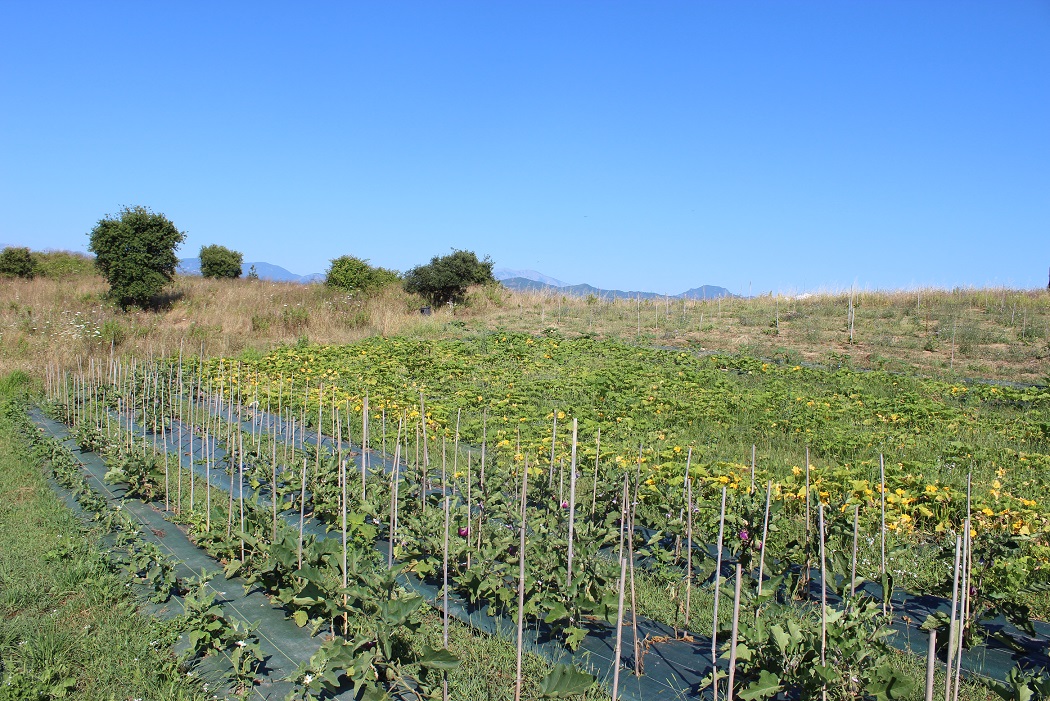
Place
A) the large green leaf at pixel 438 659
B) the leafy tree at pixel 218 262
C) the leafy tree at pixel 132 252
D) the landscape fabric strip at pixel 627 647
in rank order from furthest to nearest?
the leafy tree at pixel 218 262, the leafy tree at pixel 132 252, the landscape fabric strip at pixel 627 647, the large green leaf at pixel 438 659

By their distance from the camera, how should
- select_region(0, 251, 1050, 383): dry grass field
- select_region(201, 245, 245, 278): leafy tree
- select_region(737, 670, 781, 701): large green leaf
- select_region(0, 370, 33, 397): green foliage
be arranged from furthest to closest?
1. select_region(201, 245, 245, 278): leafy tree
2. select_region(0, 251, 1050, 383): dry grass field
3. select_region(0, 370, 33, 397): green foliage
4. select_region(737, 670, 781, 701): large green leaf

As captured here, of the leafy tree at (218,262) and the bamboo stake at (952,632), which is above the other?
the leafy tree at (218,262)

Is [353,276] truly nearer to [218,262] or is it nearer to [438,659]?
[218,262]

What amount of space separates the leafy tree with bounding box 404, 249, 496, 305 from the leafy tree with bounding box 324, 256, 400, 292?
44.6 inches

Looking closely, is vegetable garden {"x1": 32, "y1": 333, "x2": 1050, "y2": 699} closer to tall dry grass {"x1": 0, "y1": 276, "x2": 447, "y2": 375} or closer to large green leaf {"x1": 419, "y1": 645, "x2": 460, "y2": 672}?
large green leaf {"x1": 419, "y1": 645, "x2": 460, "y2": 672}

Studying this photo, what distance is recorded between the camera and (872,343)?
14742 mm

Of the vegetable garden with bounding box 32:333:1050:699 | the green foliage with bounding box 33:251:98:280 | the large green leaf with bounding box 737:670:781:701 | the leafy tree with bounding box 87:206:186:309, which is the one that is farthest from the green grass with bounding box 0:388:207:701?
the green foliage with bounding box 33:251:98:280

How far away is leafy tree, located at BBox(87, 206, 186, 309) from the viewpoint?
703 inches

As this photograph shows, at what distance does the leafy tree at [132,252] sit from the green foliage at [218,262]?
10040mm

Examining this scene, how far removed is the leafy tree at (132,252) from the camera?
58.5 feet

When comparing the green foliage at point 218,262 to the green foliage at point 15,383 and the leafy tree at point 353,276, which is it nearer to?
the leafy tree at point 353,276

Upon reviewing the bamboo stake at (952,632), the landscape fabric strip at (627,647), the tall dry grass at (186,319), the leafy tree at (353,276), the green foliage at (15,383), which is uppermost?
the leafy tree at (353,276)

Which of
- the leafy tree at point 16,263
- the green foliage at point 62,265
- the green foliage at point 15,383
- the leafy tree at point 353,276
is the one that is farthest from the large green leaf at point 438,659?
the leafy tree at point 16,263

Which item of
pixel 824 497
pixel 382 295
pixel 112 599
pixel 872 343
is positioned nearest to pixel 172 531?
pixel 112 599
